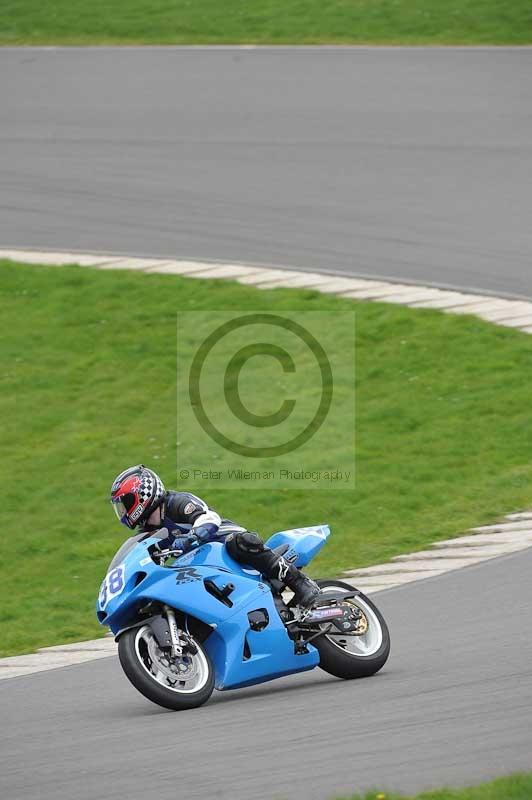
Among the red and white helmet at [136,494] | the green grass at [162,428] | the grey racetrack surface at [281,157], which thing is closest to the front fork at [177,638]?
the red and white helmet at [136,494]

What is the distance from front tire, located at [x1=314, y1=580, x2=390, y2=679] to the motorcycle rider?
272 millimetres

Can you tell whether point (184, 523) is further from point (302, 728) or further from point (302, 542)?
point (302, 728)

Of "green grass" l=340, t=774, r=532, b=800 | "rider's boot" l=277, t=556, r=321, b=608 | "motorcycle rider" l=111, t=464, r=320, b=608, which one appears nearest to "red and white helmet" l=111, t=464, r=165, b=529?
"motorcycle rider" l=111, t=464, r=320, b=608

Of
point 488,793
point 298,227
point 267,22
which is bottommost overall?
point 488,793

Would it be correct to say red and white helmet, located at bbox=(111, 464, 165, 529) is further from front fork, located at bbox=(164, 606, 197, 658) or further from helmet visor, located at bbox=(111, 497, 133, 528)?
front fork, located at bbox=(164, 606, 197, 658)

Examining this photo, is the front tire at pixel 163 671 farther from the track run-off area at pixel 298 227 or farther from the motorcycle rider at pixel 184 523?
the motorcycle rider at pixel 184 523

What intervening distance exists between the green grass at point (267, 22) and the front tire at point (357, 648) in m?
19.8

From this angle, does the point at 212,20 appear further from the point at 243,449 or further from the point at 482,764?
the point at 482,764

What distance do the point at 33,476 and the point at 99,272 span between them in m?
5.14

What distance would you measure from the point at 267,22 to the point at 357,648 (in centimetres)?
2193

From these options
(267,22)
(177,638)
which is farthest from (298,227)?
(177,638)

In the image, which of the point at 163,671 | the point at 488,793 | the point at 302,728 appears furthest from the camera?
the point at 163,671

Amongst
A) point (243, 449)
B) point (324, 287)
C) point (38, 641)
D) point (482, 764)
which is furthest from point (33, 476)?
point (482, 764)

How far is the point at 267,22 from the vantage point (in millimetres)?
28844
